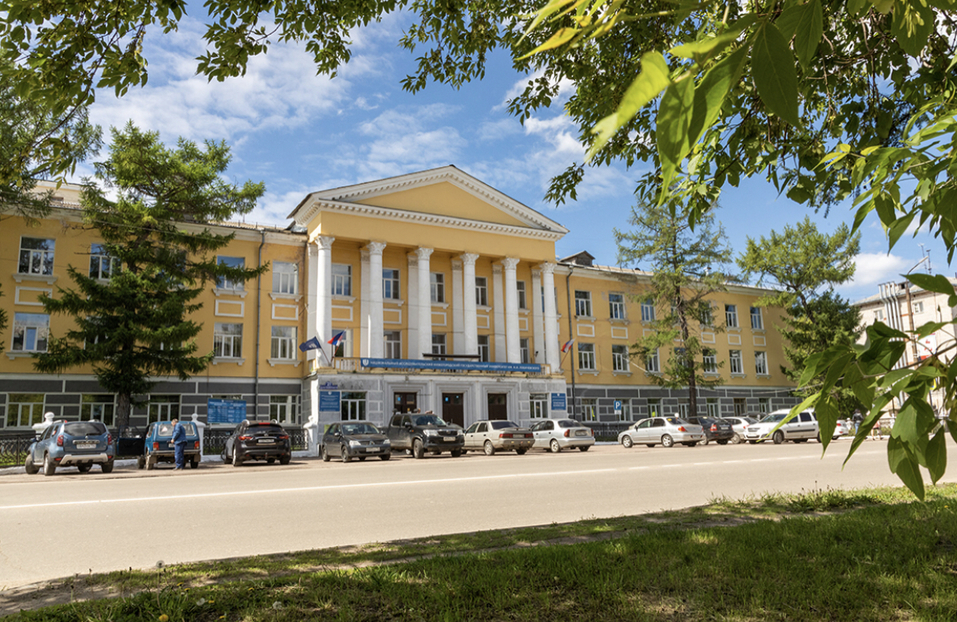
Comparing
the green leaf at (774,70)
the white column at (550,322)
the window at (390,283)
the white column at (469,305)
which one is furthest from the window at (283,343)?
the green leaf at (774,70)

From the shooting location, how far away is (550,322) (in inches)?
1596

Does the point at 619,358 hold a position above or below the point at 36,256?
below

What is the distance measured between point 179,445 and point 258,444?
2667 millimetres

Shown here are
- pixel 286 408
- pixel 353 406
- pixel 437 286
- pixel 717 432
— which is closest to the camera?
pixel 353 406

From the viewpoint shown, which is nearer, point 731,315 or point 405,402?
point 405,402

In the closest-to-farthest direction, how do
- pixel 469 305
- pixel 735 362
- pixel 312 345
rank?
pixel 312 345 → pixel 469 305 → pixel 735 362

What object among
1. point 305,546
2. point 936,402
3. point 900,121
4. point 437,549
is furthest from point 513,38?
point 936,402

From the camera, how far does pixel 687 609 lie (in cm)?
380

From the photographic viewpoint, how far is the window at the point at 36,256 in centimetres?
2986

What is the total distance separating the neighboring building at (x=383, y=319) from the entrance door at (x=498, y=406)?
9 cm

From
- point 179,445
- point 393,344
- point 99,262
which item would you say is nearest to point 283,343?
point 393,344

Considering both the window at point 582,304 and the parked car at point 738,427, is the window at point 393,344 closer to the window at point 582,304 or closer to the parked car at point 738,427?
the window at point 582,304

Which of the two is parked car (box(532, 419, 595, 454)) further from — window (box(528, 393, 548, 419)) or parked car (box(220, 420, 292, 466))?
parked car (box(220, 420, 292, 466))

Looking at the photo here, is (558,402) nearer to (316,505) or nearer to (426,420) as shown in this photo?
(426,420)
